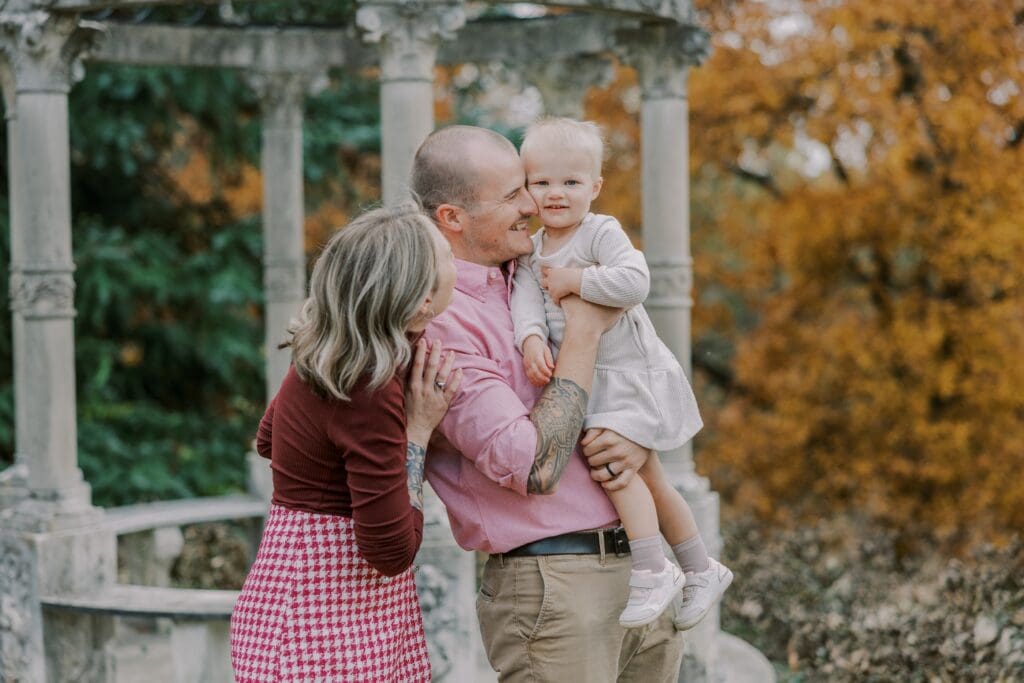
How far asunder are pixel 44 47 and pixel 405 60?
175cm

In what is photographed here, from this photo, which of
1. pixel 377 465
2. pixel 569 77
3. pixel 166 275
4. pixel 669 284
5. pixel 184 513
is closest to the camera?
pixel 377 465

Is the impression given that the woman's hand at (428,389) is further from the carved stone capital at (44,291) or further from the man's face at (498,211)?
the carved stone capital at (44,291)

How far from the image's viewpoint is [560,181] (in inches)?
128

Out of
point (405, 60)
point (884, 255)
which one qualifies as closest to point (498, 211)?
point (405, 60)

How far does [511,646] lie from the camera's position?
3.04 metres

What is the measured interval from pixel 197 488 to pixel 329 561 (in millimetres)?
8484

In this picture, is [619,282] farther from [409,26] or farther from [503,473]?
[409,26]

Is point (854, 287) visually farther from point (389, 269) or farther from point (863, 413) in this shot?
point (389, 269)

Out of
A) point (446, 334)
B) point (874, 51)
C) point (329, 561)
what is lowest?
point (329, 561)

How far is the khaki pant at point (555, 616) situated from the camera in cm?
300

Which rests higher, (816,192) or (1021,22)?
(1021,22)

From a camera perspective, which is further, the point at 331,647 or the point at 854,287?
the point at 854,287

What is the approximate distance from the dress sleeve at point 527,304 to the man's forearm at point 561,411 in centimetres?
Answer: 8

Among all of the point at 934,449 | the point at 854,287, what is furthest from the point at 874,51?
the point at 934,449
